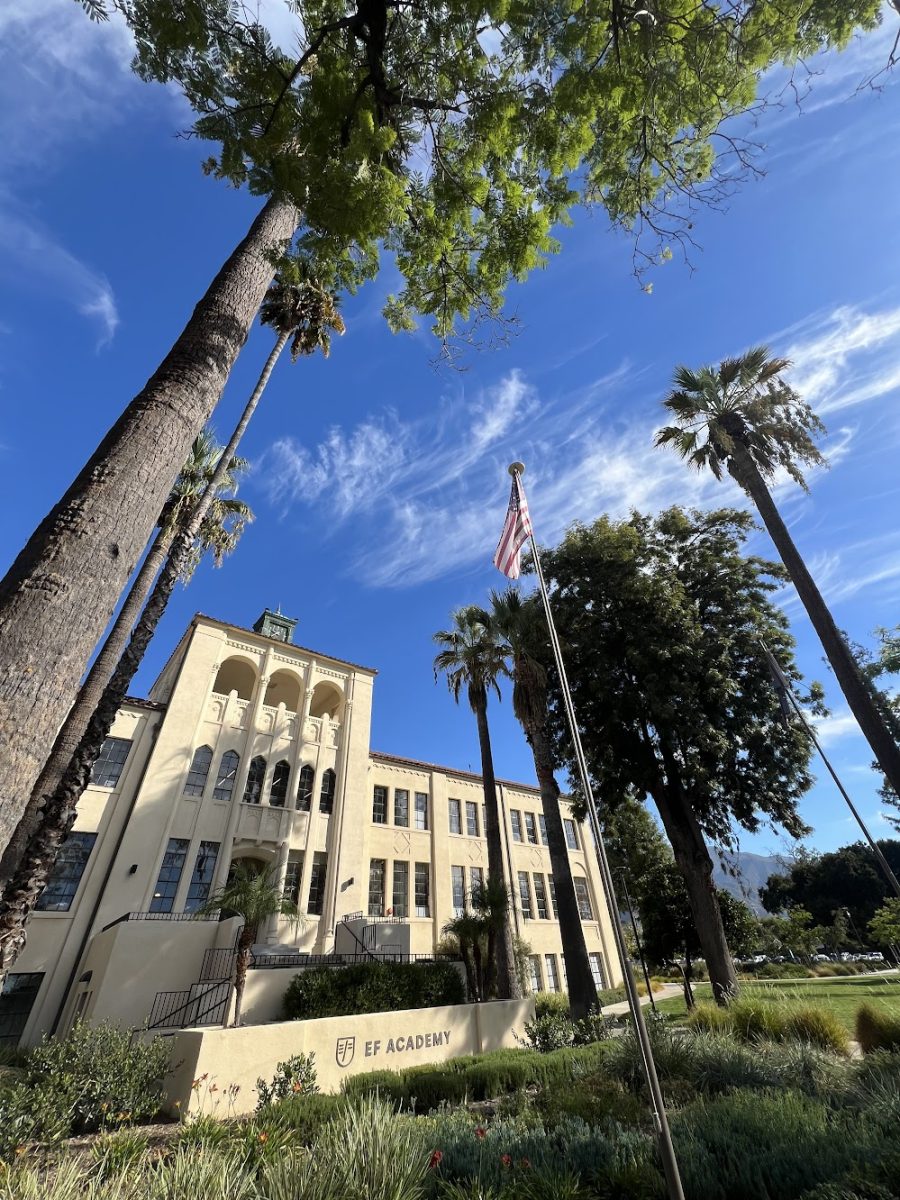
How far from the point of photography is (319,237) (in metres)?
6.51

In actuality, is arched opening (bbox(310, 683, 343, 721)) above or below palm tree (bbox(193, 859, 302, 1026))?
above

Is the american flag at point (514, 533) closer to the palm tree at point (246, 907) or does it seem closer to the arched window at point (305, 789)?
the palm tree at point (246, 907)

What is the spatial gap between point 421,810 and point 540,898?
8789mm

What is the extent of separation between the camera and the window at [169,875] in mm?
17938

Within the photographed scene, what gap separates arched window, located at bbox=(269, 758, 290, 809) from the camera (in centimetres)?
2216

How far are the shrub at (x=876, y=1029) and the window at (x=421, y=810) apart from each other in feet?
62.4

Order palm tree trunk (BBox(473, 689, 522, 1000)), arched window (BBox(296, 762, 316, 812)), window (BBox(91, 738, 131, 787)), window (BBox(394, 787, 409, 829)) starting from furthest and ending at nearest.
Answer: window (BBox(394, 787, 409, 829))
arched window (BBox(296, 762, 316, 812))
window (BBox(91, 738, 131, 787))
palm tree trunk (BBox(473, 689, 522, 1000))

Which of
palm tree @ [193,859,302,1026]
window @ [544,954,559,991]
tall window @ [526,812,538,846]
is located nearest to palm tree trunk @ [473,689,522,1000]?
palm tree @ [193,859,302,1026]

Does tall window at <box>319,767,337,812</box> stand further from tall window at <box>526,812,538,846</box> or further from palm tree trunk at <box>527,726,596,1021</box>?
tall window at <box>526,812,538,846</box>

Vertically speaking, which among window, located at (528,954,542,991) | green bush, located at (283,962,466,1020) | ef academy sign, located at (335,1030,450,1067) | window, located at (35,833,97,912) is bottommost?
ef academy sign, located at (335,1030,450,1067)

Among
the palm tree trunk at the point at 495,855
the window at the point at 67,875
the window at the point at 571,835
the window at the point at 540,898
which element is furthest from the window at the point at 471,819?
the window at the point at 67,875

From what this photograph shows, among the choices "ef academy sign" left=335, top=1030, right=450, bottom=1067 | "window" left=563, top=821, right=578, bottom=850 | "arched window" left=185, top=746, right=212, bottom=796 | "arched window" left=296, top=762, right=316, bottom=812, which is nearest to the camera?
"ef academy sign" left=335, top=1030, right=450, bottom=1067

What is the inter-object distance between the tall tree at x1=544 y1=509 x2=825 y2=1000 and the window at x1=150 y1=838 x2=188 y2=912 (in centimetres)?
1481

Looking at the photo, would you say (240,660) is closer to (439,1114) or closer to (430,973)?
(430,973)
